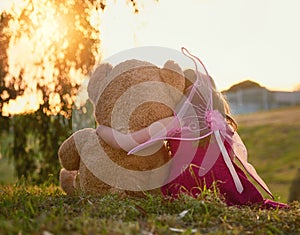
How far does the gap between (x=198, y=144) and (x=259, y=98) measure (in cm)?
1807

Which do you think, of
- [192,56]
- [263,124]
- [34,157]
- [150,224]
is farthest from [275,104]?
[150,224]

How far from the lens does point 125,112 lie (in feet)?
11.2

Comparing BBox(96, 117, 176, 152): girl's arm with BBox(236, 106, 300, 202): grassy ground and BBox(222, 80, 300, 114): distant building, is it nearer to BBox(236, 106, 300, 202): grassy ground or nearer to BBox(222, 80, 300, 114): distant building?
BBox(236, 106, 300, 202): grassy ground

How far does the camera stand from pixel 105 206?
2.70 metres

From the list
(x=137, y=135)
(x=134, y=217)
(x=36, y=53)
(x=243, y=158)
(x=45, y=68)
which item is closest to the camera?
(x=134, y=217)

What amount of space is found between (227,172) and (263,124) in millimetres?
11849

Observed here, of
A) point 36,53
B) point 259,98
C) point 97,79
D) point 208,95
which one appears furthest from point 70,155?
point 259,98

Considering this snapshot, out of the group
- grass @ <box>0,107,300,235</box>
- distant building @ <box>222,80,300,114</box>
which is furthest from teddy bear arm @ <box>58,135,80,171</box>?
distant building @ <box>222,80,300,114</box>

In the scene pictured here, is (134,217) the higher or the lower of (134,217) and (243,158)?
the lower

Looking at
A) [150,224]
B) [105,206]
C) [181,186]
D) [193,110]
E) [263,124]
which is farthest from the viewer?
[263,124]

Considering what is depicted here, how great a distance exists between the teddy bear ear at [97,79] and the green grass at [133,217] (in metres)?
0.82

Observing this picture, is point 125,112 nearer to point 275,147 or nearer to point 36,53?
point 36,53

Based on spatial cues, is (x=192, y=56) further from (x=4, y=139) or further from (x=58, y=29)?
(x=4, y=139)

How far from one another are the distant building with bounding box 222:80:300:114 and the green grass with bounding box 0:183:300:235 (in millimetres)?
18213
